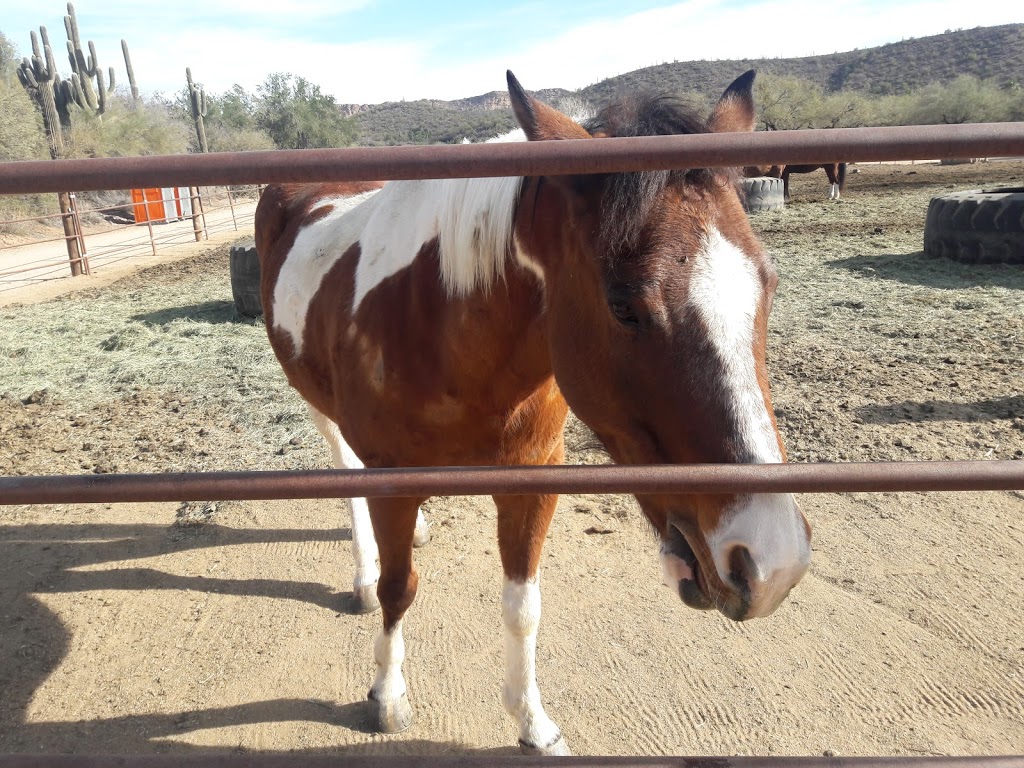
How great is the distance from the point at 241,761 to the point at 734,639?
220 centimetres

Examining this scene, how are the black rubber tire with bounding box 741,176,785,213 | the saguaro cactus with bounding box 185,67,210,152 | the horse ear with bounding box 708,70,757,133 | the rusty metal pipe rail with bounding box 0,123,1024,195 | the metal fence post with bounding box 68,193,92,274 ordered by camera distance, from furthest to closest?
the saguaro cactus with bounding box 185,67,210,152 < the black rubber tire with bounding box 741,176,785,213 < the metal fence post with bounding box 68,193,92,274 < the horse ear with bounding box 708,70,757,133 < the rusty metal pipe rail with bounding box 0,123,1024,195

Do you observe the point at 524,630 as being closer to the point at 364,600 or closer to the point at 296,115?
the point at 364,600

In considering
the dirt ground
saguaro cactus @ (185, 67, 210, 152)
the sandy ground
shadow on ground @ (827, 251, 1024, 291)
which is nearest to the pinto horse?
the dirt ground

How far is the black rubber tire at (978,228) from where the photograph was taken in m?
7.43

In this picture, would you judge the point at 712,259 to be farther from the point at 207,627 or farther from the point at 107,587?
the point at 107,587

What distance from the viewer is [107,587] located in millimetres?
3430

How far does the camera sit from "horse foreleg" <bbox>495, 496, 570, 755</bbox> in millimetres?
2354

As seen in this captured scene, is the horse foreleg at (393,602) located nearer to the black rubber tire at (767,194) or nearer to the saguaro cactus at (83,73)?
the black rubber tire at (767,194)

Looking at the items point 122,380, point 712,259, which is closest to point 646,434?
point 712,259

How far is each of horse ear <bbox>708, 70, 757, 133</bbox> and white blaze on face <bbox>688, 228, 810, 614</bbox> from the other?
0.49 metres

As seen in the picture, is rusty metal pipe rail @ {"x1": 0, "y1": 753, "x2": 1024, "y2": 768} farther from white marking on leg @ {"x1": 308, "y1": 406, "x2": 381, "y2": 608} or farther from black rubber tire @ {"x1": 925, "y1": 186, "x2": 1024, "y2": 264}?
black rubber tire @ {"x1": 925, "y1": 186, "x2": 1024, "y2": 264}

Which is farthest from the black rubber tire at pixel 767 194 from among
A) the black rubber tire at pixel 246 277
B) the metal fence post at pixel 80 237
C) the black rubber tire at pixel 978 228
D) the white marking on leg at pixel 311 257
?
the metal fence post at pixel 80 237

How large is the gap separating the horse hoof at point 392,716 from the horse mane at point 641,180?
1.97 m

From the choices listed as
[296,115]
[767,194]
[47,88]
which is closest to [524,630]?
[767,194]
